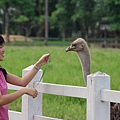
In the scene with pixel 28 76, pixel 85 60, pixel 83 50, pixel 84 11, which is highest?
pixel 84 11

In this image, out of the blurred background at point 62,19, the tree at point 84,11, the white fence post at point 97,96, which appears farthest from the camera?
the tree at point 84,11

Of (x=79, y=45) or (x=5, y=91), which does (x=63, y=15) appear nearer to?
(x=79, y=45)

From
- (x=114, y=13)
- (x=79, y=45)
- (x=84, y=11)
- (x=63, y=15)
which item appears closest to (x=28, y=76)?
(x=79, y=45)

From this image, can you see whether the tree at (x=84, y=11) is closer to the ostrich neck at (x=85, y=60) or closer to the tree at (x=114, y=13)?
the tree at (x=114, y=13)

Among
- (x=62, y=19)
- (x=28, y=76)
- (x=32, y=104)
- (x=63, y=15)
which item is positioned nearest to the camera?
(x=28, y=76)

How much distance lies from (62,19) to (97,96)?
49358 mm

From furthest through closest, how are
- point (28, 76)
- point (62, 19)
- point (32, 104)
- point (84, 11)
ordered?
point (62, 19)
point (84, 11)
point (32, 104)
point (28, 76)

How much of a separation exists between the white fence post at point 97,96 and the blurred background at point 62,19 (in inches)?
1335

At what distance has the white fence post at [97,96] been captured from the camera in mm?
3812

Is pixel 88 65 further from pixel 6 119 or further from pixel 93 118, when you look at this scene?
pixel 6 119

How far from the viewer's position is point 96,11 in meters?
48.2

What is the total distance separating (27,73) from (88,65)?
2.25 ft

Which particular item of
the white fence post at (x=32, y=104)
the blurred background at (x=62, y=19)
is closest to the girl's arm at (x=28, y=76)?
the white fence post at (x=32, y=104)

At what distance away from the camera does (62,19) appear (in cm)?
5291
